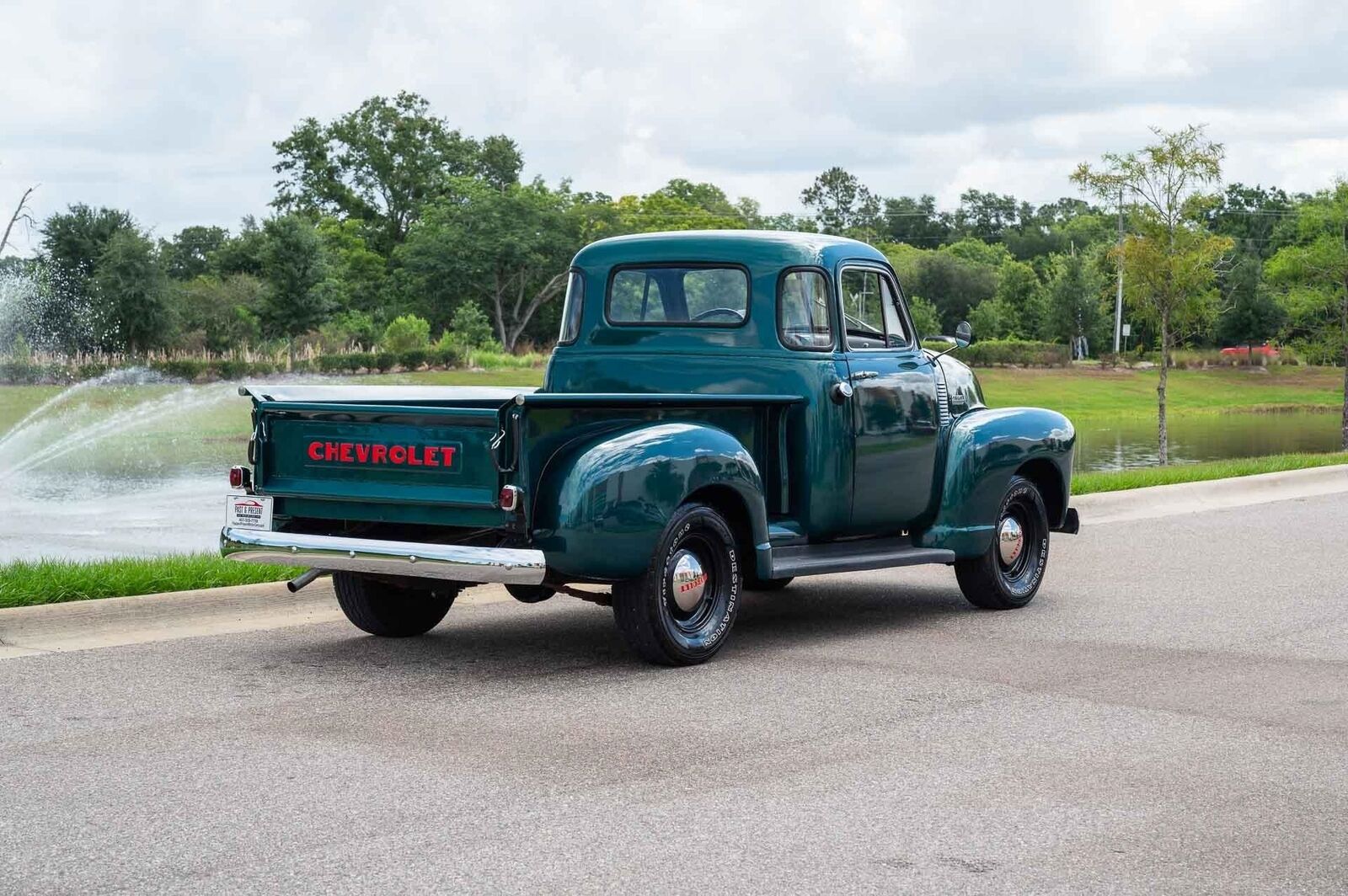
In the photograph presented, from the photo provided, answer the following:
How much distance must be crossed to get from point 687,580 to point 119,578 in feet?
11.2

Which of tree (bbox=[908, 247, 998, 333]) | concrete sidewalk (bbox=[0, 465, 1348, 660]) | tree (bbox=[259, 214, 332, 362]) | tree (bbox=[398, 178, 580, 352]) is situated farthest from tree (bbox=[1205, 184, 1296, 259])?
concrete sidewalk (bbox=[0, 465, 1348, 660])

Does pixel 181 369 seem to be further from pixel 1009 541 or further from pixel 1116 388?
pixel 1009 541

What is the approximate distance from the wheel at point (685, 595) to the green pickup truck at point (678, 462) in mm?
13

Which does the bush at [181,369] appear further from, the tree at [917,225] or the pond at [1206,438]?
the tree at [917,225]

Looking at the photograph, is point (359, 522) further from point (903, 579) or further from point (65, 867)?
point (903, 579)

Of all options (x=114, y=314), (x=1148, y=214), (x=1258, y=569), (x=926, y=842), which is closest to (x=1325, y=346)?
(x=1148, y=214)

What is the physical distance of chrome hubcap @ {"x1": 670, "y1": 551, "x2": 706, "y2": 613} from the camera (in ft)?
25.8

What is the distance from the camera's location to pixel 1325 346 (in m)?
36.2

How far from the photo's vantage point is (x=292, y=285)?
59156 millimetres

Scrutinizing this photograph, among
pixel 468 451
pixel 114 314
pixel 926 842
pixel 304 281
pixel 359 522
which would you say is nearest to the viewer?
pixel 926 842

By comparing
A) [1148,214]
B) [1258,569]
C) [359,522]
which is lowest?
[1258,569]

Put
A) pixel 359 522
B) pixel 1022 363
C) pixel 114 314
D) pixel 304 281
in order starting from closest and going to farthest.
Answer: pixel 359 522 → pixel 114 314 → pixel 304 281 → pixel 1022 363

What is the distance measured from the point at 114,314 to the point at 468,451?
40.1 metres

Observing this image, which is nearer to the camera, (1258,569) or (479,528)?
(479,528)
